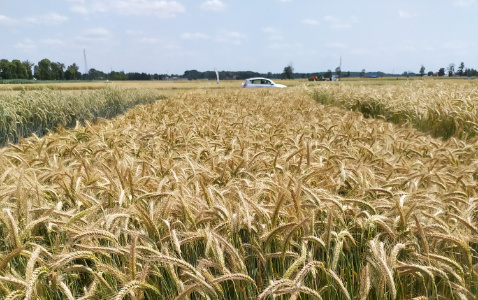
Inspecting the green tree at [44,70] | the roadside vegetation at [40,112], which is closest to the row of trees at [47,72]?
the green tree at [44,70]

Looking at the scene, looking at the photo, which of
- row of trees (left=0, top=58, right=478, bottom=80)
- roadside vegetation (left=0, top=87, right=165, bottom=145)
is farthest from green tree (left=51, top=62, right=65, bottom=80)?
roadside vegetation (left=0, top=87, right=165, bottom=145)

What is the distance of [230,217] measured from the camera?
1.44 m

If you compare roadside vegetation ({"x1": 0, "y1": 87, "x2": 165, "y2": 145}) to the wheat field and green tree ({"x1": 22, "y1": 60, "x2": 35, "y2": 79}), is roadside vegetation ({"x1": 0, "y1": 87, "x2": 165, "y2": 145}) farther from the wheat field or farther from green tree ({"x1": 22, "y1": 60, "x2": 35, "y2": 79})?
green tree ({"x1": 22, "y1": 60, "x2": 35, "y2": 79})

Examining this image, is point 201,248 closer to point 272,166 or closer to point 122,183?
point 122,183

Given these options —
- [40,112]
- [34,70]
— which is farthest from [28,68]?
[40,112]

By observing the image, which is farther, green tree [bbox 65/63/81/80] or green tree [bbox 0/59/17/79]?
Result: green tree [bbox 65/63/81/80]

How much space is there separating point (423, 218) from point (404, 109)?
5.84 m

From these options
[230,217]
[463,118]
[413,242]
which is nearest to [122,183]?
[230,217]

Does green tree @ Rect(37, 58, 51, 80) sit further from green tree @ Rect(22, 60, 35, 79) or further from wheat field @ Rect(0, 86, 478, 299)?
wheat field @ Rect(0, 86, 478, 299)

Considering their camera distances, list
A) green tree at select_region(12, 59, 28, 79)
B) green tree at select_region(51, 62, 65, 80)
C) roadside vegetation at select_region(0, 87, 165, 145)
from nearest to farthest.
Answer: roadside vegetation at select_region(0, 87, 165, 145), green tree at select_region(12, 59, 28, 79), green tree at select_region(51, 62, 65, 80)

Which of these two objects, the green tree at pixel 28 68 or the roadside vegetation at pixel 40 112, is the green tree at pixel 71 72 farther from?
the roadside vegetation at pixel 40 112

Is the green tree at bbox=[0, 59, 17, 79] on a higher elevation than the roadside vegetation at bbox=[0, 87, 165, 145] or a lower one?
higher

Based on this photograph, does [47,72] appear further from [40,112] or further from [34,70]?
[40,112]

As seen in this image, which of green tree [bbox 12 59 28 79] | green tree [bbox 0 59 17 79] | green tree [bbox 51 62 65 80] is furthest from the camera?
A: green tree [bbox 51 62 65 80]
